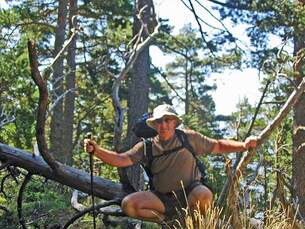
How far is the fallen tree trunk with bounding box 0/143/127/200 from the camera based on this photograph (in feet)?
20.6

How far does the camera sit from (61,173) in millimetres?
6238

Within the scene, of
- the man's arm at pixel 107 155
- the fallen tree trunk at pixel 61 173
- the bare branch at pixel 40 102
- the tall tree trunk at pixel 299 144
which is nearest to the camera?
the bare branch at pixel 40 102

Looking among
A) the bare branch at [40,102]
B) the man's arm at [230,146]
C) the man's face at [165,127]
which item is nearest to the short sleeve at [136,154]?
the man's face at [165,127]

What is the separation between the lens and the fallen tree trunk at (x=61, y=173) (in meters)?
Result: 6.29

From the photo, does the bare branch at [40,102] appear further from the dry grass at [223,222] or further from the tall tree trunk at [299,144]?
the tall tree trunk at [299,144]

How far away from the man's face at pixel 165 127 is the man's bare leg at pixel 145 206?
0.60 meters

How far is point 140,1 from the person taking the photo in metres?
12.6

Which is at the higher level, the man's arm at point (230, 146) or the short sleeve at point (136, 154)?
the man's arm at point (230, 146)

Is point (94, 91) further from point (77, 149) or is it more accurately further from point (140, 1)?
point (140, 1)

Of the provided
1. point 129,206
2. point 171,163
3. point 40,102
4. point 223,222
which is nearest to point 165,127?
A: point 171,163

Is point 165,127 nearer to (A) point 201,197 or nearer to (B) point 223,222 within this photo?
(A) point 201,197

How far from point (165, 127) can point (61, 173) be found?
4.49 ft

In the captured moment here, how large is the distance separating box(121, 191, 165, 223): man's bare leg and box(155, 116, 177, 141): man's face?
601mm

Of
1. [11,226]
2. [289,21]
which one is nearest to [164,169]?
[11,226]
